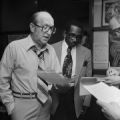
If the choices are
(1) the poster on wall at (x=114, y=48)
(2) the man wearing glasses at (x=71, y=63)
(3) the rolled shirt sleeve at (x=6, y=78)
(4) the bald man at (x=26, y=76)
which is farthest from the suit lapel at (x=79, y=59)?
(3) the rolled shirt sleeve at (x=6, y=78)

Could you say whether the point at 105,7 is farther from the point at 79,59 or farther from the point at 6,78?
the point at 6,78

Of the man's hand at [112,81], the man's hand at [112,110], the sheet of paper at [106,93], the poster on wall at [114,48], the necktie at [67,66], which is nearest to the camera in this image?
the man's hand at [112,110]

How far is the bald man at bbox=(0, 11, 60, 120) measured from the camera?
226cm

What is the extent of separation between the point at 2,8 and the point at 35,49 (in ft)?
6.35

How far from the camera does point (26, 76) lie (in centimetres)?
226

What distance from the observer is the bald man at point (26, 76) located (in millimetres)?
2262

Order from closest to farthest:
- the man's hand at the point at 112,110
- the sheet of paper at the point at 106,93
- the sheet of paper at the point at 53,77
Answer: the man's hand at the point at 112,110, the sheet of paper at the point at 106,93, the sheet of paper at the point at 53,77

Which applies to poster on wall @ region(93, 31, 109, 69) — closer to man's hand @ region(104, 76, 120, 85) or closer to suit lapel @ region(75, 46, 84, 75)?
suit lapel @ region(75, 46, 84, 75)

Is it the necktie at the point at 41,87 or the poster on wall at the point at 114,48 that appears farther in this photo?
the poster on wall at the point at 114,48

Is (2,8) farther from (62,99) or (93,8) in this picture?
(62,99)

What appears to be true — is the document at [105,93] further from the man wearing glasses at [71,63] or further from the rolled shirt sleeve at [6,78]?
the man wearing glasses at [71,63]

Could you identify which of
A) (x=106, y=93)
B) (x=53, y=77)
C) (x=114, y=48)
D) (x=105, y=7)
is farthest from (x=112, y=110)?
(x=105, y=7)

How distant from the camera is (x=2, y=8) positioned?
157 inches

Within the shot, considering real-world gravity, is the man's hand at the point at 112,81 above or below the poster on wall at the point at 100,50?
below
